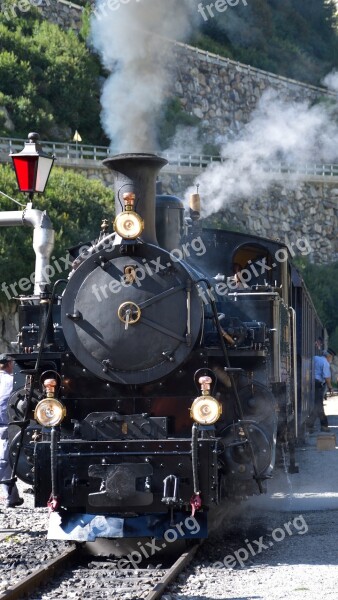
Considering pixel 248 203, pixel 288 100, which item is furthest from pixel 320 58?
pixel 248 203

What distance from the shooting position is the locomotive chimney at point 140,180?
888 cm

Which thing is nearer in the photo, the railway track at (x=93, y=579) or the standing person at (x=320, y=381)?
the railway track at (x=93, y=579)

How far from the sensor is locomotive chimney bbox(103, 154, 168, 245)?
888cm

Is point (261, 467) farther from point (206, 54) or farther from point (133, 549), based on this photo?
point (206, 54)

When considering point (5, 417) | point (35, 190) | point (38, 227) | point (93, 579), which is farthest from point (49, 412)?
point (38, 227)

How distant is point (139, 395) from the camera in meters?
8.84

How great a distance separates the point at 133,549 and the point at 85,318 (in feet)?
6.22

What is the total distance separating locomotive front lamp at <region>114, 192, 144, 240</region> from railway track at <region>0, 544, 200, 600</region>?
2.51 meters
